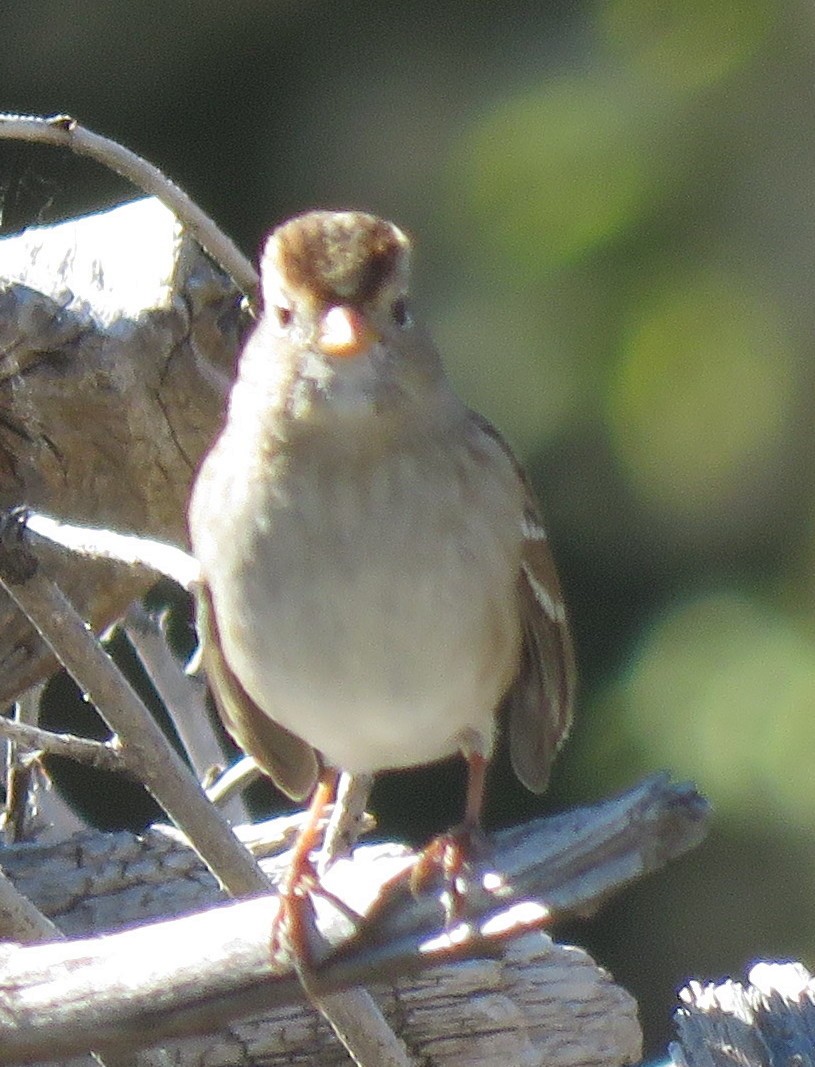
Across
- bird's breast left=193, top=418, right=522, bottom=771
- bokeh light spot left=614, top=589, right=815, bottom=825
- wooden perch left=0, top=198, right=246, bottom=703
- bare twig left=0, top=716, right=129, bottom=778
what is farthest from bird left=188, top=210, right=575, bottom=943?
bokeh light spot left=614, top=589, right=815, bottom=825

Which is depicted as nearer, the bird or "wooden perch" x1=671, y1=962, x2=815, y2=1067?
"wooden perch" x1=671, y1=962, x2=815, y2=1067

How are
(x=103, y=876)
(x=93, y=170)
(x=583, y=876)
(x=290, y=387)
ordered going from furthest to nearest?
(x=93, y=170)
(x=103, y=876)
(x=290, y=387)
(x=583, y=876)

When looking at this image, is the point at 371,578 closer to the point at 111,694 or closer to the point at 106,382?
the point at 111,694

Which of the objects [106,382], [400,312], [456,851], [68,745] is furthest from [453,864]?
[106,382]

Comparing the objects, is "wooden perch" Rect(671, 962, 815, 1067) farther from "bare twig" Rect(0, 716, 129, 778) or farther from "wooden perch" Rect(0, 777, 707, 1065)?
"bare twig" Rect(0, 716, 129, 778)

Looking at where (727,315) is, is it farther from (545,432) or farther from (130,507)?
(130,507)

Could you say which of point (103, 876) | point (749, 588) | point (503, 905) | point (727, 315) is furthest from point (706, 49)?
point (503, 905)

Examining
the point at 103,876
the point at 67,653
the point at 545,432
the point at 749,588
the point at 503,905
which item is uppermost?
the point at 67,653
